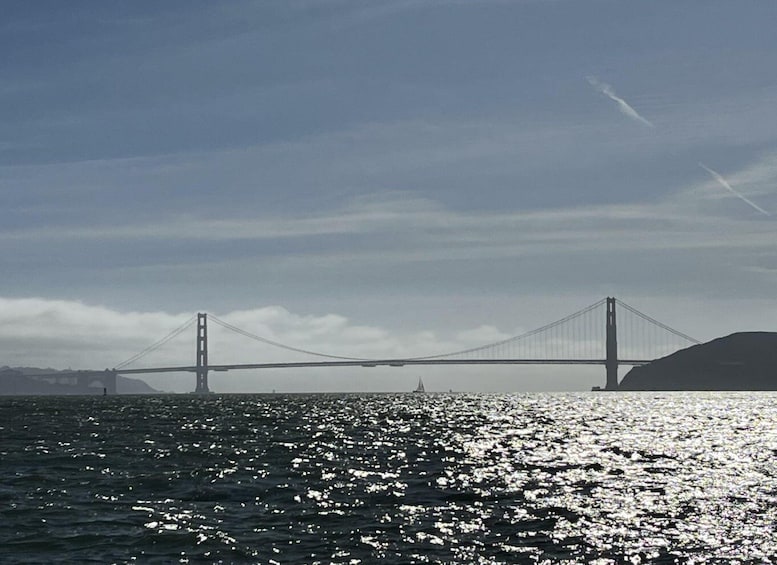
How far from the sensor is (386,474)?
131ft

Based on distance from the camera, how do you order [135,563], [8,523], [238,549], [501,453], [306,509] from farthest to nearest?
[501,453] < [306,509] < [8,523] < [238,549] < [135,563]

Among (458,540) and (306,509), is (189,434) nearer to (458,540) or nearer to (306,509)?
(306,509)

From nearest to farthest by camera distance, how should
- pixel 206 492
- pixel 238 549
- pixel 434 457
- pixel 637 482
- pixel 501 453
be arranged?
pixel 238 549 → pixel 206 492 → pixel 637 482 → pixel 434 457 → pixel 501 453

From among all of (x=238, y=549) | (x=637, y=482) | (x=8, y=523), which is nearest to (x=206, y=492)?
(x=8, y=523)

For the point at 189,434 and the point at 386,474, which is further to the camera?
the point at 189,434

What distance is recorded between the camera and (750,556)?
23688mm

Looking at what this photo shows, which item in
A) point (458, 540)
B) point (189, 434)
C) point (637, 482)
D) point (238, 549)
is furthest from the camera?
point (189, 434)

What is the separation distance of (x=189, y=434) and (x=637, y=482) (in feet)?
118

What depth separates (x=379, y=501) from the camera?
3181 centimetres

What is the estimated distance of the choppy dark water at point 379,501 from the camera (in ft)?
78.1

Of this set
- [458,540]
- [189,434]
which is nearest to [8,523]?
[458,540]

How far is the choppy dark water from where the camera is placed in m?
23.8

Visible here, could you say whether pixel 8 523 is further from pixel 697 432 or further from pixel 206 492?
pixel 697 432

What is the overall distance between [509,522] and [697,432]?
53.5 meters
